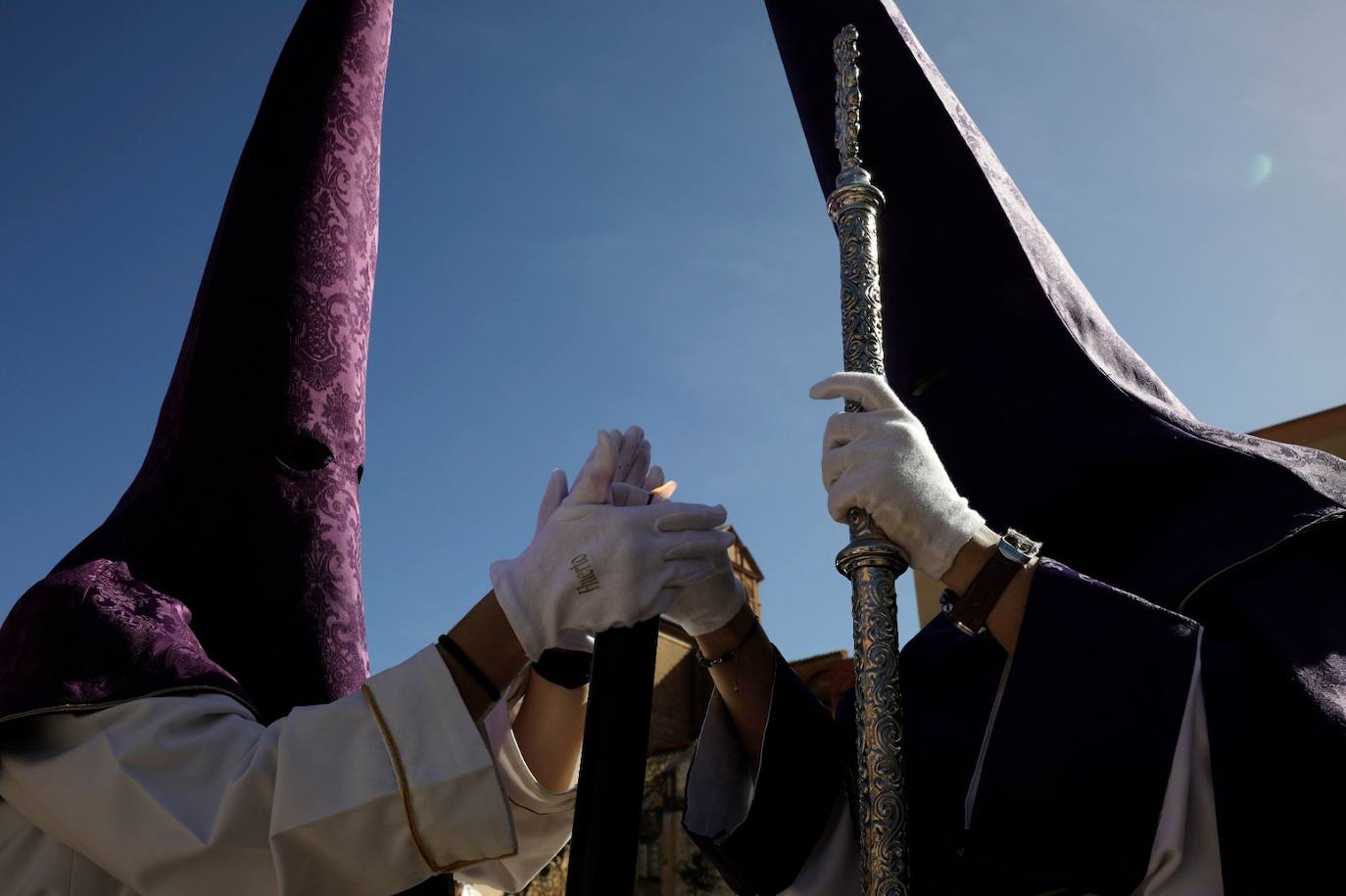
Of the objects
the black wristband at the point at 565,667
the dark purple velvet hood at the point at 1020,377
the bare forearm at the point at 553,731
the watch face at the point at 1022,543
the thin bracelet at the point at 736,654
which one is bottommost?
the bare forearm at the point at 553,731

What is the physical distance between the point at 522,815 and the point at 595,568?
774 mm

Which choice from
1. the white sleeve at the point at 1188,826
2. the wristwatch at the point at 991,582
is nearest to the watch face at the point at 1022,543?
the wristwatch at the point at 991,582

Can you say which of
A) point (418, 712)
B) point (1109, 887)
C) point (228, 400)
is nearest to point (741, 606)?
point (418, 712)

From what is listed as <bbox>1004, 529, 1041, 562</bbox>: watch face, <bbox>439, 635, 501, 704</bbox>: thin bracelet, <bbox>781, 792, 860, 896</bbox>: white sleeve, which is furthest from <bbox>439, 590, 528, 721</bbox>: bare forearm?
<bbox>1004, 529, 1041, 562</bbox>: watch face

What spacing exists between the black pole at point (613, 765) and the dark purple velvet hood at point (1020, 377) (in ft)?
2.55

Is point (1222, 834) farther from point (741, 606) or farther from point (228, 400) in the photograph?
point (228, 400)

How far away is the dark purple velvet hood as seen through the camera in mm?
1886

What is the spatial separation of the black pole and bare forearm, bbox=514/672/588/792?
419mm

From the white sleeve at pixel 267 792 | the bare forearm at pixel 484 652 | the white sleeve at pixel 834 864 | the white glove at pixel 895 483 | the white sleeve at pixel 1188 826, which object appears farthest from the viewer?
the white sleeve at pixel 834 864

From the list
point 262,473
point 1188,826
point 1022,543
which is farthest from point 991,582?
point 262,473

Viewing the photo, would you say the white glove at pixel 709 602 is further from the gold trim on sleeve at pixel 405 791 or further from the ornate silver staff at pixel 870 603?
the gold trim on sleeve at pixel 405 791

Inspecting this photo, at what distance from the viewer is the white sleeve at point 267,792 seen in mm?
1688

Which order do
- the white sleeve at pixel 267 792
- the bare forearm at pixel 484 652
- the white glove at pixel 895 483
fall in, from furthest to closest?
the bare forearm at pixel 484 652
the white glove at pixel 895 483
the white sleeve at pixel 267 792

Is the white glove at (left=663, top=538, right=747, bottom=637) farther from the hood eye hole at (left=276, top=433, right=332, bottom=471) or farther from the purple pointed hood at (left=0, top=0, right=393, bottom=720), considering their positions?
the hood eye hole at (left=276, top=433, right=332, bottom=471)
